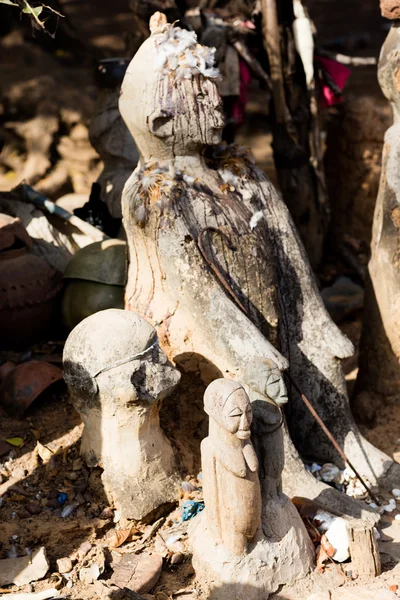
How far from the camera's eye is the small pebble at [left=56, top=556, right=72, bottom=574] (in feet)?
13.4

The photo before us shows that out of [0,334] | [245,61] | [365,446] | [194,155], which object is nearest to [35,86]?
[245,61]

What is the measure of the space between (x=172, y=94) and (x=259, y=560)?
225 centimetres

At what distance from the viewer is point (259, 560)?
12.8 ft

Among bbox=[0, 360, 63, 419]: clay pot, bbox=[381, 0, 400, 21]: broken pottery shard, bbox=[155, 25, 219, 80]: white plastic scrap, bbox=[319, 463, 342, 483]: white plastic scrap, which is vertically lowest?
bbox=[319, 463, 342, 483]: white plastic scrap

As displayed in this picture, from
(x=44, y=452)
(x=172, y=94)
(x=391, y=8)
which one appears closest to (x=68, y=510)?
(x=44, y=452)

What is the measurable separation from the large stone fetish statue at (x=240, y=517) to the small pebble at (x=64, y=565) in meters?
0.58

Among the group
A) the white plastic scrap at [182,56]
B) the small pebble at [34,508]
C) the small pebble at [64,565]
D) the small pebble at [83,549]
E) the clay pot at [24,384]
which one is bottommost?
the small pebble at [83,549]

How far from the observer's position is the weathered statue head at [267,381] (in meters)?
4.11

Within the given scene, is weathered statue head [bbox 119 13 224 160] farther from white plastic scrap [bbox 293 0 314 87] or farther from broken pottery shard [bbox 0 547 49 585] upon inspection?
white plastic scrap [bbox 293 0 314 87]

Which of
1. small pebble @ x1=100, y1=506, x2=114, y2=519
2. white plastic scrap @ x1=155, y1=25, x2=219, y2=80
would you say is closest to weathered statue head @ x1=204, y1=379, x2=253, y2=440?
small pebble @ x1=100, y1=506, x2=114, y2=519

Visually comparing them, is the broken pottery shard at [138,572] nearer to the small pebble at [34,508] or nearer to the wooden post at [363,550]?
the small pebble at [34,508]

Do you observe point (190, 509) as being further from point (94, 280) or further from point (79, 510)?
point (94, 280)

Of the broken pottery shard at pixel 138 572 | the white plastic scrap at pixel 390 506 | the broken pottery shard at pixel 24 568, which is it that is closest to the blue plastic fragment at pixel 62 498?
the broken pottery shard at pixel 24 568

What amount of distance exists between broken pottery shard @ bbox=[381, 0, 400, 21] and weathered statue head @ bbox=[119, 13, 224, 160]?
1182mm
